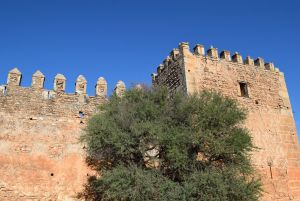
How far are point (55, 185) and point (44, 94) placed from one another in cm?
294

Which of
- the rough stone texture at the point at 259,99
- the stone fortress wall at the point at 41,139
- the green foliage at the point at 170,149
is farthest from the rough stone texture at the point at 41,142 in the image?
the rough stone texture at the point at 259,99

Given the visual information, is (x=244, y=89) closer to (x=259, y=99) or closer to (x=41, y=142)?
(x=259, y=99)

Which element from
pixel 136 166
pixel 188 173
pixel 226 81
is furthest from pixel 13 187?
pixel 226 81

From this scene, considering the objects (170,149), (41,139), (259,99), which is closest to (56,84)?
(41,139)

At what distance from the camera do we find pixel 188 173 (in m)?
8.91

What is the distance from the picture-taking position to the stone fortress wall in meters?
9.95

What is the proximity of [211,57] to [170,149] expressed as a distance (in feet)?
16.3

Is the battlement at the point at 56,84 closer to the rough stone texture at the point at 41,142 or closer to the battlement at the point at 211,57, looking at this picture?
the rough stone texture at the point at 41,142

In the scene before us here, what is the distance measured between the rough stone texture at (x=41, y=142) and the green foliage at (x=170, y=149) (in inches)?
38.4

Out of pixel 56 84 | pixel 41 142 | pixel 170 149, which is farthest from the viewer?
pixel 56 84

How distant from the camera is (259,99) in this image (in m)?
12.9

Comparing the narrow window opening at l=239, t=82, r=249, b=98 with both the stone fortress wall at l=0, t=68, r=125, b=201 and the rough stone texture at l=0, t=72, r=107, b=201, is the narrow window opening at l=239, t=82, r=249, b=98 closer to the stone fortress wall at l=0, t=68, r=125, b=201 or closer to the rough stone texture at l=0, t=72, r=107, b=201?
the stone fortress wall at l=0, t=68, r=125, b=201

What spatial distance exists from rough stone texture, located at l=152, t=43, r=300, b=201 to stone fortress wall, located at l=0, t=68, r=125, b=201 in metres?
3.11

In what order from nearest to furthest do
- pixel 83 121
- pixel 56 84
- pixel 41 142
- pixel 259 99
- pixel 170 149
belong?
pixel 170 149 < pixel 41 142 < pixel 83 121 < pixel 56 84 < pixel 259 99
